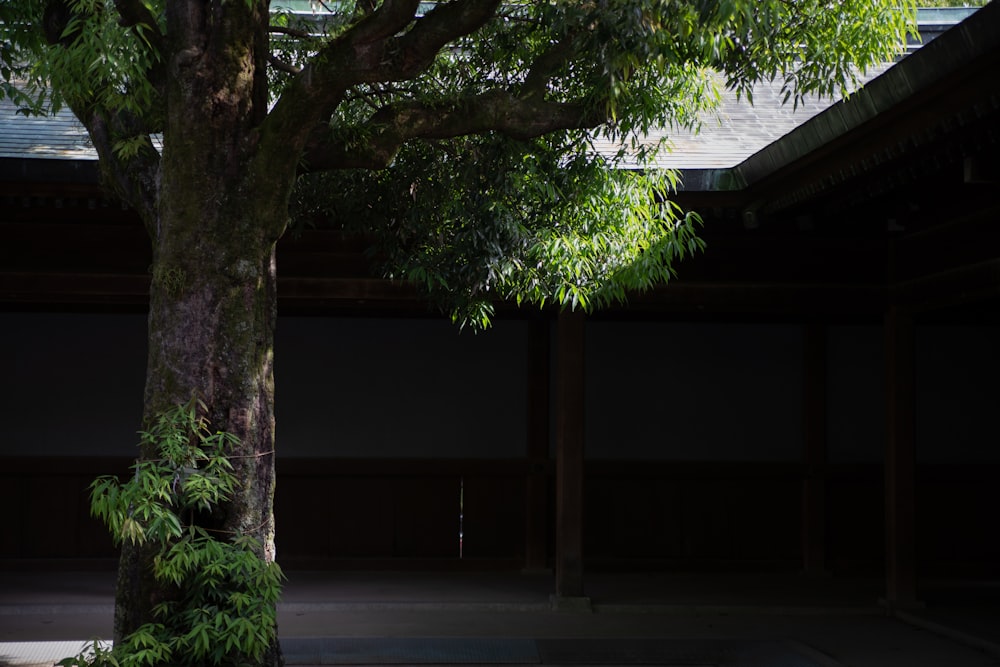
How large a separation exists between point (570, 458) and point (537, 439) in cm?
171

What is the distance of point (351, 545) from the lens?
382 inches

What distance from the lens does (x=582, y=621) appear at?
7.72m

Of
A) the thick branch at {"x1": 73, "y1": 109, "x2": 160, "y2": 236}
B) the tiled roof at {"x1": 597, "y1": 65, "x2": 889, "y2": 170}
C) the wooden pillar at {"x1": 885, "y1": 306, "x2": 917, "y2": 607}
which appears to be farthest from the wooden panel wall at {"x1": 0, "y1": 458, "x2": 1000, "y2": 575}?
the thick branch at {"x1": 73, "y1": 109, "x2": 160, "y2": 236}

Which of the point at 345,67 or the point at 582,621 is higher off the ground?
the point at 345,67

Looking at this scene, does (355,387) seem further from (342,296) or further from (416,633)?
(416,633)

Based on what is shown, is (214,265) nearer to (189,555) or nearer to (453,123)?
(189,555)

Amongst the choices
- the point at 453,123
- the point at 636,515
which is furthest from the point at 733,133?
the point at 453,123

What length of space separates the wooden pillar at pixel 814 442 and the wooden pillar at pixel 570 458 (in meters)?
2.62

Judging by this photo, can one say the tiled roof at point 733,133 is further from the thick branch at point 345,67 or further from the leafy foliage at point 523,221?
the thick branch at point 345,67

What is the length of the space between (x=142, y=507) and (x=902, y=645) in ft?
16.5

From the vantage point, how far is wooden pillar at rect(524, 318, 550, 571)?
966 centimetres

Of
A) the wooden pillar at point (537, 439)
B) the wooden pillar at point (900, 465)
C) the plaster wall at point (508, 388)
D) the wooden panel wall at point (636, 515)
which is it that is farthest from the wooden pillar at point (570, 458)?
the wooden pillar at point (900, 465)

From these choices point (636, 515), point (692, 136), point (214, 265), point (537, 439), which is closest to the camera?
point (214, 265)

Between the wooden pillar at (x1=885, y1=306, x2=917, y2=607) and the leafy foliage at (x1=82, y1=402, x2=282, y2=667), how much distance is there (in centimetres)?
519
